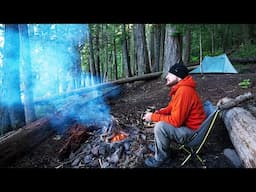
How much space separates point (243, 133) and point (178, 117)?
2.11 feet

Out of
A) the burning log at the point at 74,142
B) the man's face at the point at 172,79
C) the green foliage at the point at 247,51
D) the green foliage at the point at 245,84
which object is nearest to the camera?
the man's face at the point at 172,79

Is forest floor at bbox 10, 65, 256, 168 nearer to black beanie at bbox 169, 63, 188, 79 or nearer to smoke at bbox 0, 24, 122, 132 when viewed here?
smoke at bbox 0, 24, 122, 132

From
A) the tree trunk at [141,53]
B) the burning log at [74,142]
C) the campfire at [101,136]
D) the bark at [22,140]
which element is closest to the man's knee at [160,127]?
the campfire at [101,136]

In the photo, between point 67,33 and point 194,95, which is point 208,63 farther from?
point 67,33

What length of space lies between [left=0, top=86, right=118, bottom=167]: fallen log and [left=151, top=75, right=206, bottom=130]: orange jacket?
1641 mm

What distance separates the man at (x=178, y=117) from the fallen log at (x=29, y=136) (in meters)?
1.54

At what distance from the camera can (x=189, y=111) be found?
2.79 metres

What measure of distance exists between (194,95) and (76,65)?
32.1 ft

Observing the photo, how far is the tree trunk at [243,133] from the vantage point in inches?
97.5

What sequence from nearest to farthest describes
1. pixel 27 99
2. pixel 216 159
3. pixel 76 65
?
pixel 216 159 → pixel 27 99 → pixel 76 65

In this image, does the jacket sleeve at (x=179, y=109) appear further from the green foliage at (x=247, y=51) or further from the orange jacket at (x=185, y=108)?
the green foliage at (x=247, y=51)
